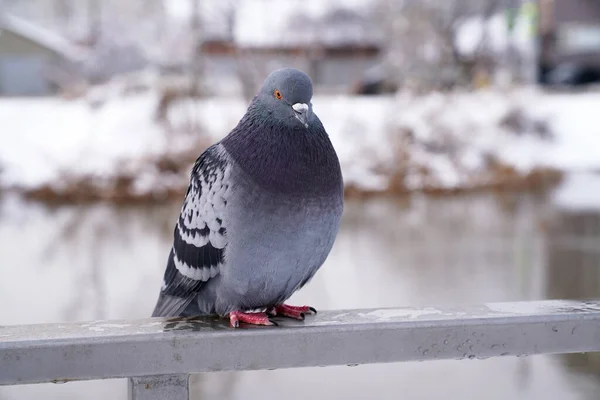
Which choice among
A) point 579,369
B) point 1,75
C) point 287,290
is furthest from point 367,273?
point 1,75

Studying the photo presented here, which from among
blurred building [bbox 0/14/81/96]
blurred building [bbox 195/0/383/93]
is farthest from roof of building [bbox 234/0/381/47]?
blurred building [bbox 0/14/81/96]

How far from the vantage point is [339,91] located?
2006 cm

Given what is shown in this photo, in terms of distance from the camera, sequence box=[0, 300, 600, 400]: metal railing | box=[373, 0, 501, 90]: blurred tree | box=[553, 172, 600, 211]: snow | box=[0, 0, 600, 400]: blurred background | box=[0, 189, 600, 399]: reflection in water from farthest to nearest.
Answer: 1. box=[373, 0, 501, 90]: blurred tree
2. box=[553, 172, 600, 211]: snow
3. box=[0, 0, 600, 400]: blurred background
4. box=[0, 189, 600, 399]: reflection in water
5. box=[0, 300, 600, 400]: metal railing

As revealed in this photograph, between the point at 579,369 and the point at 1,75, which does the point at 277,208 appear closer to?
the point at 579,369

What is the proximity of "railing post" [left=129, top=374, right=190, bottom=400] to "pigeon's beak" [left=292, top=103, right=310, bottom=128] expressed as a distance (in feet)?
2.36

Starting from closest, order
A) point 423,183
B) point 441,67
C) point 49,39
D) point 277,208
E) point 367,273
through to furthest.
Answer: point 277,208 < point 367,273 < point 423,183 < point 441,67 < point 49,39

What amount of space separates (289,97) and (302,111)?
5cm

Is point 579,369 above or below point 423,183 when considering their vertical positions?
below

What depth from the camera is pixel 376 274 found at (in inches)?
277

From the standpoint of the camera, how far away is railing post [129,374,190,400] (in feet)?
5.23

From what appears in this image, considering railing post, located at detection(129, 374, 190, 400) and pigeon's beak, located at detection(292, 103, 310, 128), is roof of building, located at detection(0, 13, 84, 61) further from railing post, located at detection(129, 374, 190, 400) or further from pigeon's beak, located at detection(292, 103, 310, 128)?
railing post, located at detection(129, 374, 190, 400)

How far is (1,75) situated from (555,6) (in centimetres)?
2068

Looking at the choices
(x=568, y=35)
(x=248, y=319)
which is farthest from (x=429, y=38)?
(x=248, y=319)

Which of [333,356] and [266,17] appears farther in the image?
[266,17]
